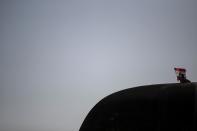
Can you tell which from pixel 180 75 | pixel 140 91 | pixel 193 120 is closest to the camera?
pixel 193 120

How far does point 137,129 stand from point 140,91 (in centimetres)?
22

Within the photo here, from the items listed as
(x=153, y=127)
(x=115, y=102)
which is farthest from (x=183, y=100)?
(x=115, y=102)

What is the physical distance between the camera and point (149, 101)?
120 cm

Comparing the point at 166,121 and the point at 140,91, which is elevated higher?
the point at 140,91

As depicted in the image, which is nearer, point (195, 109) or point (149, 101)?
point (195, 109)

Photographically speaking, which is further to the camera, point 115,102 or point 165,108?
point 115,102

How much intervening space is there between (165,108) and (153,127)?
0.34 feet

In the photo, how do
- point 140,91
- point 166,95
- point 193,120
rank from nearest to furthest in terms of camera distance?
Result: point 193,120 < point 166,95 < point 140,91

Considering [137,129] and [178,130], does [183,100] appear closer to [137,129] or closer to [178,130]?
[178,130]

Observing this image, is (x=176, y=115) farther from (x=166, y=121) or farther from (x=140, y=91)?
(x=140, y=91)

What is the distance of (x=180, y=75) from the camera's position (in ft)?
4.85

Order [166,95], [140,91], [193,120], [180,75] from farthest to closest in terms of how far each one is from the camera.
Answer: [180,75] < [140,91] < [166,95] < [193,120]

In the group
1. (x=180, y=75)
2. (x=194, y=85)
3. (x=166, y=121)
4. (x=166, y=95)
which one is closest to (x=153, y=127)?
(x=166, y=121)

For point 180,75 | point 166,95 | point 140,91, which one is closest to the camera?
point 166,95
